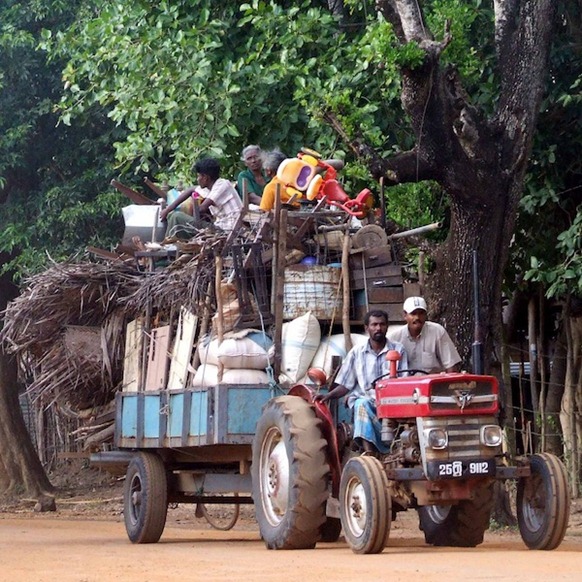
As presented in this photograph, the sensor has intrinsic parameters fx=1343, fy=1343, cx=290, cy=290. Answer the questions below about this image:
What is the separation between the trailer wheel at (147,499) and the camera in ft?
38.2

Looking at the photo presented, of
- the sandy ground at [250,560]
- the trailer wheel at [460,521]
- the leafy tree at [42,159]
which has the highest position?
the leafy tree at [42,159]

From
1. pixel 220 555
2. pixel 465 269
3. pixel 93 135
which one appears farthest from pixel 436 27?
pixel 93 135

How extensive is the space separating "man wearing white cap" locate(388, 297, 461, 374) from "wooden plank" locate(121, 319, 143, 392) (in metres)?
2.85

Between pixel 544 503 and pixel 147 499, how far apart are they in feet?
12.3

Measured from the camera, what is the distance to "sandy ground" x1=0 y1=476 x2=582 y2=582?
770cm

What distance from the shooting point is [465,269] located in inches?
472

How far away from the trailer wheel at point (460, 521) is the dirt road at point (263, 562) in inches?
5.6

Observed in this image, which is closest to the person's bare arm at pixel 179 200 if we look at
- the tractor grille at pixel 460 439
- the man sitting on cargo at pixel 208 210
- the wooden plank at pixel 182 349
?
the man sitting on cargo at pixel 208 210

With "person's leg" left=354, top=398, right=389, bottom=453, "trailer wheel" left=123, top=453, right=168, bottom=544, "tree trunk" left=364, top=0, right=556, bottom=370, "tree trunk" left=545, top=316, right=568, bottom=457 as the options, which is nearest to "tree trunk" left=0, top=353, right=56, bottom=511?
"tree trunk" left=545, top=316, right=568, bottom=457

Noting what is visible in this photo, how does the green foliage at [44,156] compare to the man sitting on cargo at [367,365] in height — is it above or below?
above

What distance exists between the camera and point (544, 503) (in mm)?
9406

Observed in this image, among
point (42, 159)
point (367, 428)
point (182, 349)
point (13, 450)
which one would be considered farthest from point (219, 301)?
point (13, 450)

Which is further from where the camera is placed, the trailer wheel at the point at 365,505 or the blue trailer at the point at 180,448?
the blue trailer at the point at 180,448

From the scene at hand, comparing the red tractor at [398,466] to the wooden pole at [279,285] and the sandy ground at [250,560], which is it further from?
the wooden pole at [279,285]
